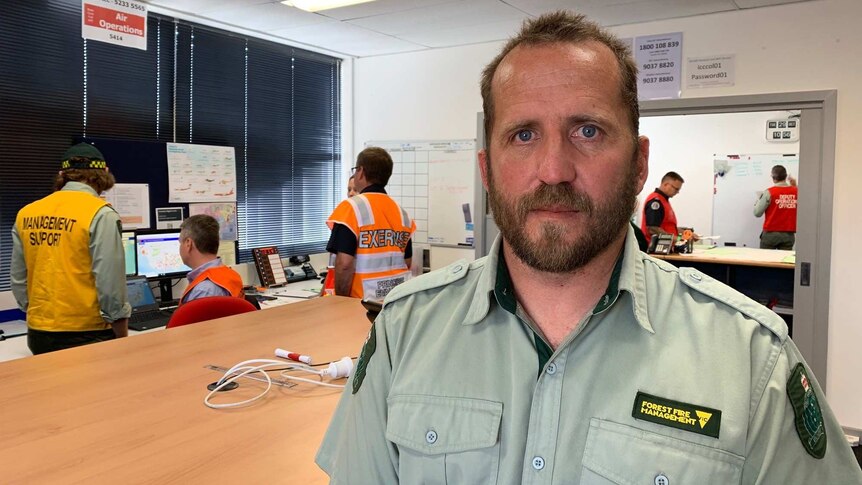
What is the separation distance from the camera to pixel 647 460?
0.96 meters

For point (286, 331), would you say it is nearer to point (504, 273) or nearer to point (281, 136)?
point (504, 273)

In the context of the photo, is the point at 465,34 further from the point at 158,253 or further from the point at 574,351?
the point at 574,351

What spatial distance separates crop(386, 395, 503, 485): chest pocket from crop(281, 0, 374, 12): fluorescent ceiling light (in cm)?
332

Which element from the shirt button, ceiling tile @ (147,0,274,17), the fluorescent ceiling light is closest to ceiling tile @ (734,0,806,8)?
the fluorescent ceiling light

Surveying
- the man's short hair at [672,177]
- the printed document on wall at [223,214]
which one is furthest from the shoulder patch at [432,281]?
the man's short hair at [672,177]

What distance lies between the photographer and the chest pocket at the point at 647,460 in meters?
0.92

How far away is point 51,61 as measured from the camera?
146 inches

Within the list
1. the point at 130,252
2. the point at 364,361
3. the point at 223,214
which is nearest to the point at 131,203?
the point at 130,252

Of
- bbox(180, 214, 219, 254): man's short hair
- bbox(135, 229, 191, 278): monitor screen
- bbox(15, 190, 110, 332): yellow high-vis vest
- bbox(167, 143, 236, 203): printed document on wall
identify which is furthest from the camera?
bbox(167, 143, 236, 203): printed document on wall

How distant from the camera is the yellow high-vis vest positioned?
290 centimetres

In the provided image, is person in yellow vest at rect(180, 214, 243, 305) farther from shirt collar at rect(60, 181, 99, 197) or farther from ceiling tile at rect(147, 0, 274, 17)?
ceiling tile at rect(147, 0, 274, 17)

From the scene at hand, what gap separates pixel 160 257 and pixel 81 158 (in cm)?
119

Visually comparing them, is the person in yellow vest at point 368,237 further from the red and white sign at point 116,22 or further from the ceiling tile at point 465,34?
the red and white sign at point 116,22

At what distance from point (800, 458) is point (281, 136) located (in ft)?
15.9
